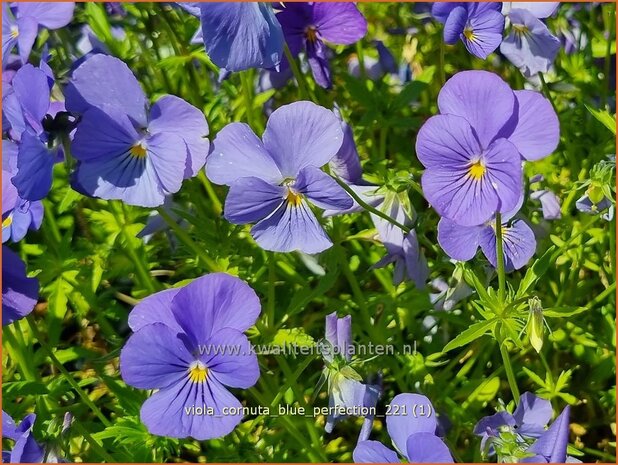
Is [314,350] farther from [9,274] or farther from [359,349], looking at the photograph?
[9,274]

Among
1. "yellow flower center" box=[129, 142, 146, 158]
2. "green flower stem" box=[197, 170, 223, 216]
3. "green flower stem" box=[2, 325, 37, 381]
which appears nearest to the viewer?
"yellow flower center" box=[129, 142, 146, 158]

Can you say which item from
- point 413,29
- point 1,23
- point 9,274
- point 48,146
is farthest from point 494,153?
point 413,29

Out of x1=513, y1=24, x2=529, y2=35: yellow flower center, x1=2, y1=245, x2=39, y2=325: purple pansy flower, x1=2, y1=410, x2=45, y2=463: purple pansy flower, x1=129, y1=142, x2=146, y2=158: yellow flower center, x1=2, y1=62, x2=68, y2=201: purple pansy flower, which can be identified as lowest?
x1=2, y1=410, x2=45, y2=463: purple pansy flower

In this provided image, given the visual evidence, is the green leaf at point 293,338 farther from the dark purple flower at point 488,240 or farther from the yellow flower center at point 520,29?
the yellow flower center at point 520,29

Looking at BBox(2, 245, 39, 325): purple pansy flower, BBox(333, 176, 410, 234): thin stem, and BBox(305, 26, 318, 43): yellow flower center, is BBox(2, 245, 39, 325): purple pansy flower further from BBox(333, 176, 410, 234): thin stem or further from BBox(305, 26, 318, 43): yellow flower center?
BBox(305, 26, 318, 43): yellow flower center

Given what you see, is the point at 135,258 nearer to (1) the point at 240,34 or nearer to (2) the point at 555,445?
(1) the point at 240,34

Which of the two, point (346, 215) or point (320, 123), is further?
point (346, 215)

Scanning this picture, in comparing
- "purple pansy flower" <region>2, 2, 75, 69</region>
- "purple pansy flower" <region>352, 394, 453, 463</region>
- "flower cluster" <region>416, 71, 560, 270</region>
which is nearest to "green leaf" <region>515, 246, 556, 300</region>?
"flower cluster" <region>416, 71, 560, 270</region>
